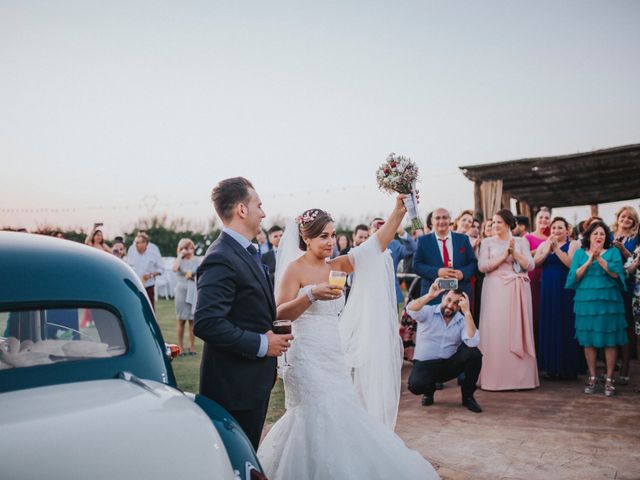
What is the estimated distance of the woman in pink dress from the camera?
7.24 m

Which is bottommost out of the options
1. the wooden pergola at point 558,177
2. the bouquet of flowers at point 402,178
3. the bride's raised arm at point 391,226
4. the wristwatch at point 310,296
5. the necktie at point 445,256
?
the wristwatch at point 310,296

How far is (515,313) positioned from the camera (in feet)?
24.0

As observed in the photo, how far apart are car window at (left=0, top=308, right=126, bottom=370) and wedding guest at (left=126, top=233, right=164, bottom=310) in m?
8.86

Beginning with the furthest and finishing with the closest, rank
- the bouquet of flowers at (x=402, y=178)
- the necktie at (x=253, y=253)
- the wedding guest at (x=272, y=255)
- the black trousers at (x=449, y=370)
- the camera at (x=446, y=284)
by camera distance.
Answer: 1. the wedding guest at (x=272, y=255)
2. the black trousers at (x=449, y=370)
3. the camera at (x=446, y=284)
4. the bouquet of flowers at (x=402, y=178)
5. the necktie at (x=253, y=253)

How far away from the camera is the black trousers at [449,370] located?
6.27 meters

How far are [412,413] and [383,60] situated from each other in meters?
7.10

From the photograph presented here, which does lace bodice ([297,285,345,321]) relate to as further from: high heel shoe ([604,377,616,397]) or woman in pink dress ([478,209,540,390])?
high heel shoe ([604,377,616,397])

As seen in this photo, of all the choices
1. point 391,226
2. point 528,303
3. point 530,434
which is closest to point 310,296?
point 391,226

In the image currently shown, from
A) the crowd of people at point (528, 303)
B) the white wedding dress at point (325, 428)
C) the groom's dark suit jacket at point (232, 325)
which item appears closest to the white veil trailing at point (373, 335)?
the white wedding dress at point (325, 428)

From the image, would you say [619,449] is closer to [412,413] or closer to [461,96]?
[412,413]

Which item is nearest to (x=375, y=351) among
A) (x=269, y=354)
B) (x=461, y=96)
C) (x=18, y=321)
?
(x=269, y=354)

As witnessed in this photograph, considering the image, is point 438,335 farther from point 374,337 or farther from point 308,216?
point 308,216

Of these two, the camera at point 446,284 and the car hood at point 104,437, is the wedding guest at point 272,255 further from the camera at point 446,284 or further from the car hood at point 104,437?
the car hood at point 104,437

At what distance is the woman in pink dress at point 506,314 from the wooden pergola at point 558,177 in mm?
6049
